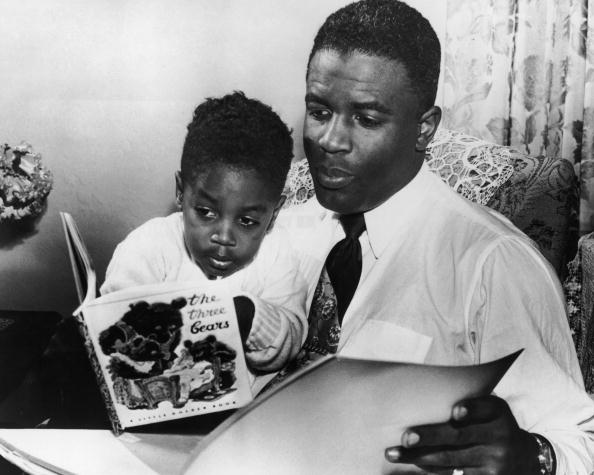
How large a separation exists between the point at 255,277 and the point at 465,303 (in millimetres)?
202

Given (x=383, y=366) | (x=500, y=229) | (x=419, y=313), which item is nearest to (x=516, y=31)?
(x=500, y=229)

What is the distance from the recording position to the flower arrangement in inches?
25.2

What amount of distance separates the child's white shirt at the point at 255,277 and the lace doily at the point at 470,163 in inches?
7.3

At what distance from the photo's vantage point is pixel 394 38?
1.77 ft

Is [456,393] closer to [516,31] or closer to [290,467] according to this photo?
[290,467]

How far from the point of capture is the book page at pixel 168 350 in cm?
54

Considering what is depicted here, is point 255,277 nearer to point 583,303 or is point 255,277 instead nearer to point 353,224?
point 353,224

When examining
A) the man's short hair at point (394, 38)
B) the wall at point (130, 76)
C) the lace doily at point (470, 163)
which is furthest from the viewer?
the lace doily at point (470, 163)

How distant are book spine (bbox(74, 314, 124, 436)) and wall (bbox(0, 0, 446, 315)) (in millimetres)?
136

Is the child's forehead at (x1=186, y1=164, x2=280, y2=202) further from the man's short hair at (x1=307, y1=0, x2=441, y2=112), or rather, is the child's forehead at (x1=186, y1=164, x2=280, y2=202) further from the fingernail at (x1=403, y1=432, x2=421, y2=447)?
the fingernail at (x1=403, y1=432, x2=421, y2=447)

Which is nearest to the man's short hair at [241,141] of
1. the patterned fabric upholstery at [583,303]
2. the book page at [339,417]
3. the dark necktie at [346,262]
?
the dark necktie at [346,262]

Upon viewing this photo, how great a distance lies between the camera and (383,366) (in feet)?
1.42

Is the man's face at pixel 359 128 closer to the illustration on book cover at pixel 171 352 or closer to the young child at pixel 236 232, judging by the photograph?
the young child at pixel 236 232

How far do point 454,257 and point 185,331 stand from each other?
265 millimetres
